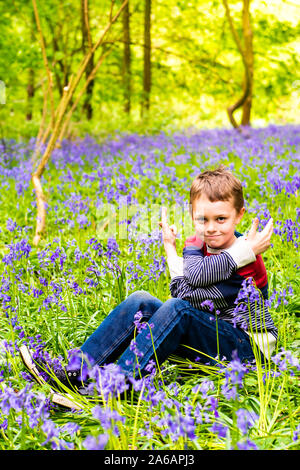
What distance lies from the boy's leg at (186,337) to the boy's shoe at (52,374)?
27cm

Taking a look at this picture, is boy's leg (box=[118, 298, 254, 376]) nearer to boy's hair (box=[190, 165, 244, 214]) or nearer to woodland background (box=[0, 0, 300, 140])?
boy's hair (box=[190, 165, 244, 214])

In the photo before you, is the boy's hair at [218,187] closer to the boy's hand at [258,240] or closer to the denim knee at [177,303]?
the boy's hand at [258,240]

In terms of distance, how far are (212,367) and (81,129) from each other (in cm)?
926

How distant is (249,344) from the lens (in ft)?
8.41

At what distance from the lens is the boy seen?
97.2 inches

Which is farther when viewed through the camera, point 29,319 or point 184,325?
point 29,319

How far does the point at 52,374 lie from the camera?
2.46m

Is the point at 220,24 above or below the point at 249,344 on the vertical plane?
above

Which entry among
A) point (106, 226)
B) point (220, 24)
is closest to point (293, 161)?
point (106, 226)

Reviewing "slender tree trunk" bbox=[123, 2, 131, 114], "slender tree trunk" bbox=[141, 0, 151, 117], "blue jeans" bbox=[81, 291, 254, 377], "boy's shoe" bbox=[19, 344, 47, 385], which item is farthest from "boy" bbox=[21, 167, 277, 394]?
"slender tree trunk" bbox=[141, 0, 151, 117]

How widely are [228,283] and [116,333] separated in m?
0.65

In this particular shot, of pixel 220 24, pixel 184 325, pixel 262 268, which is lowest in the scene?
pixel 184 325
